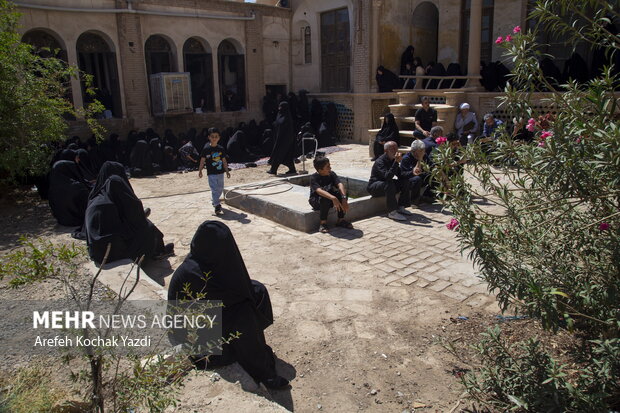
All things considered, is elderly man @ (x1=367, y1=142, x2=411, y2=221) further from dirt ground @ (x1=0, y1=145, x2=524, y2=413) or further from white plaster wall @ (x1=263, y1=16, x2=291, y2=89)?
white plaster wall @ (x1=263, y1=16, x2=291, y2=89)

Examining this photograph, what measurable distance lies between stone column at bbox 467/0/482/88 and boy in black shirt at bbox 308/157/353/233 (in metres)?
7.50

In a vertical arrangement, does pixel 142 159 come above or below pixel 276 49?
below

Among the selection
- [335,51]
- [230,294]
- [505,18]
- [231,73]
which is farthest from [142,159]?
[505,18]

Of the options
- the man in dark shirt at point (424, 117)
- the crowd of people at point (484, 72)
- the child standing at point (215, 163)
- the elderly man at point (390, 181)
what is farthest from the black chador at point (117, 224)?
the crowd of people at point (484, 72)

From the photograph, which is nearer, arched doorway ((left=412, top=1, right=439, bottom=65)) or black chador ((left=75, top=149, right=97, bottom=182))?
black chador ((left=75, top=149, right=97, bottom=182))

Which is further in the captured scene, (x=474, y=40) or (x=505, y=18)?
(x=505, y=18)

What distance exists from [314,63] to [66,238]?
12.9 m

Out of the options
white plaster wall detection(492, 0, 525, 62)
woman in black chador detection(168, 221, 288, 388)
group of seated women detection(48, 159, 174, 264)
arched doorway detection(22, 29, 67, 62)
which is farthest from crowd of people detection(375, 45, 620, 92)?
woman in black chador detection(168, 221, 288, 388)

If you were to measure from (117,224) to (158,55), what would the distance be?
11902mm

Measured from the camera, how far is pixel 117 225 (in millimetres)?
5422

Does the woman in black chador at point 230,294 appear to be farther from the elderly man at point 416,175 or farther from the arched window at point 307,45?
the arched window at point 307,45

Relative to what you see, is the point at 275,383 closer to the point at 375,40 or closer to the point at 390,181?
the point at 390,181

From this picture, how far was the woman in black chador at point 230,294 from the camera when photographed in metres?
3.34

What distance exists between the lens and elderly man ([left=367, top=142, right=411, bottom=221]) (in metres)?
7.29
